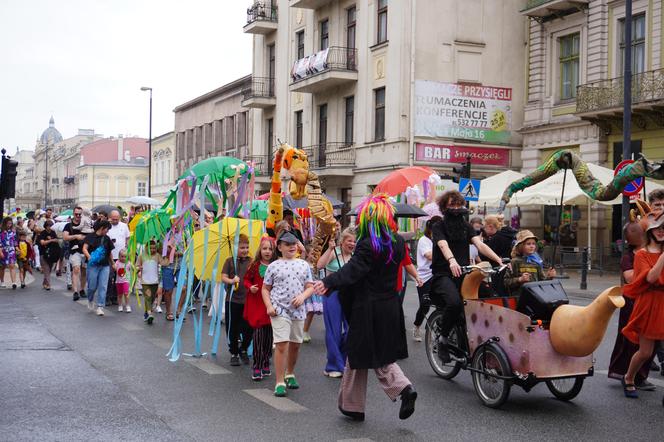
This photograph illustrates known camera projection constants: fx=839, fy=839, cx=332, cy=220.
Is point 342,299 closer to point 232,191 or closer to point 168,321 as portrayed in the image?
point 232,191

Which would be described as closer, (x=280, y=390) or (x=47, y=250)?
(x=280, y=390)

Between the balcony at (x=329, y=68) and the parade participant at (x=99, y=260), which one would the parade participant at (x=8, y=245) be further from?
the balcony at (x=329, y=68)

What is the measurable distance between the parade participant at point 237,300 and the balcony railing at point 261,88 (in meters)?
32.4

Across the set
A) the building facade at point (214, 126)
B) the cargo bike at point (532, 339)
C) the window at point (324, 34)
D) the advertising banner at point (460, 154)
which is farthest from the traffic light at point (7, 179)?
the building facade at point (214, 126)

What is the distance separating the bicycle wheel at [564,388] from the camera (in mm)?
7695

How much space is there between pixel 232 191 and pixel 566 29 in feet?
69.8

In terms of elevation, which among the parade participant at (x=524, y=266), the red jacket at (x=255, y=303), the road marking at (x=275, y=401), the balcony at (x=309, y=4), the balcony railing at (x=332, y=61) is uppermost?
the balcony at (x=309, y=4)

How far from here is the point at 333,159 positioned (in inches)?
1364

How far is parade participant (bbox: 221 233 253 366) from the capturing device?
31.7 feet

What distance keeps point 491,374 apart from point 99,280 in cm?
933

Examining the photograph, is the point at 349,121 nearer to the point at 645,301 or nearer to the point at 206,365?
the point at 206,365

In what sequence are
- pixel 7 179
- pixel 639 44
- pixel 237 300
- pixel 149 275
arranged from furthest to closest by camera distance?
pixel 639 44
pixel 7 179
pixel 149 275
pixel 237 300

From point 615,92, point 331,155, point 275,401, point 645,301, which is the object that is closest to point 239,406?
point 275,401

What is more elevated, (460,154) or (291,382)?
(460,154)
